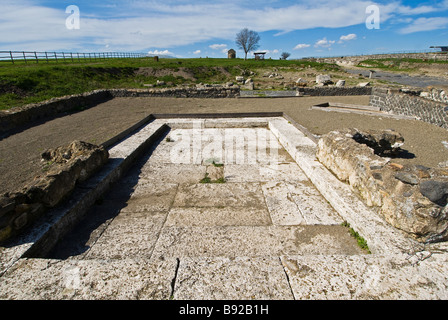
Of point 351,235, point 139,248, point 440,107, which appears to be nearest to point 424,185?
point 351,235

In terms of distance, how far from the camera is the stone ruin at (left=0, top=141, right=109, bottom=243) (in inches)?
104

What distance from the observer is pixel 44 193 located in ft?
10.0

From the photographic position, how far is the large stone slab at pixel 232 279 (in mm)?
1981

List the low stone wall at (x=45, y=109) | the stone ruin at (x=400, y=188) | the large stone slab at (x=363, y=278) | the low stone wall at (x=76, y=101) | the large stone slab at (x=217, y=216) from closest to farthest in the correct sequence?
the large stone slab at (x=363, y=278), the stone ruin at (x=400, y=188), the large stone slab at (x=217, y=216), the low stone wall at (x=45, y=109), the low stone wall at (x=76, y=101)

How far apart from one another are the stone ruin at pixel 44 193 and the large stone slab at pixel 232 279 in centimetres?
192

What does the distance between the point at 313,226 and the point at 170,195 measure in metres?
2.33

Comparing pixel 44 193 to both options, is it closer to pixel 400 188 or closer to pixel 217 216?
pixel 217 216

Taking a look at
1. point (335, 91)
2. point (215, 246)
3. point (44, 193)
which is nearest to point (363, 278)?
point (215, 246)

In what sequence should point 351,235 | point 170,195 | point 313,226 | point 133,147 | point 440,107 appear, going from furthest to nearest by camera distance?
point 440,107 → point 133,147 → point 170,195 → point 313,226 → point 351,235

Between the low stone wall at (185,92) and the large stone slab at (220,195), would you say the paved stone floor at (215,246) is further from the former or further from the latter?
the low stone wall at (185,92)

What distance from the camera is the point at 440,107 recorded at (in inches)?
335

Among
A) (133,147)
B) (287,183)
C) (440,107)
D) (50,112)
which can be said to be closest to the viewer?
(287,183)

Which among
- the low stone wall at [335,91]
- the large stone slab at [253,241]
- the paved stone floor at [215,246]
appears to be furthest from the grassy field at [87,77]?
the large stone slab at [253,241]

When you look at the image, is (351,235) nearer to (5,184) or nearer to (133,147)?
(133,147)
